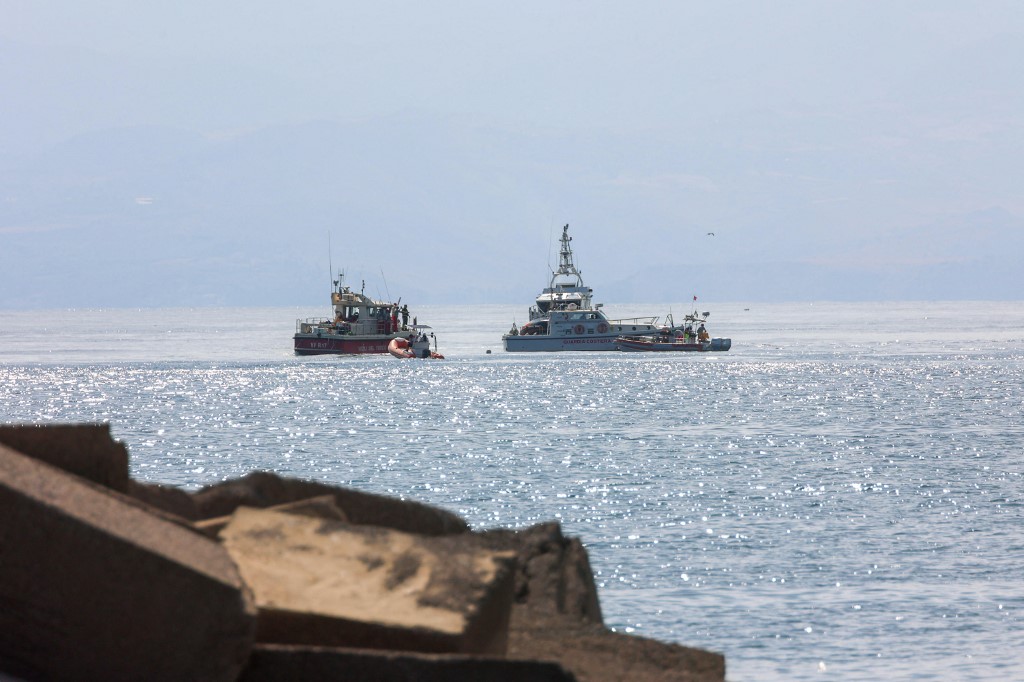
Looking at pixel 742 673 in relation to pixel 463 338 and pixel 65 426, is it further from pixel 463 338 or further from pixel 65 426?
pixel 463 338

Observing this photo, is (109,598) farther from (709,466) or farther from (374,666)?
(709,466)

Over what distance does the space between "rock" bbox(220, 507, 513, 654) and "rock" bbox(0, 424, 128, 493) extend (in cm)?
57

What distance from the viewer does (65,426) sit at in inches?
218

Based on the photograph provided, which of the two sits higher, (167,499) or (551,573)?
(167,499)

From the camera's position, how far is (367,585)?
5086 millimetres

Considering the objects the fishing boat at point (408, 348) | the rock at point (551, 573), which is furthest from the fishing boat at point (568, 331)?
the rock at point (551, 573)

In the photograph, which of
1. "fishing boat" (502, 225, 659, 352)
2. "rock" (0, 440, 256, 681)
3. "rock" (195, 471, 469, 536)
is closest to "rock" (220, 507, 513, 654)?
"rock" (0, 440, 256, 681)

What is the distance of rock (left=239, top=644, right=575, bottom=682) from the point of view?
458 centimetres

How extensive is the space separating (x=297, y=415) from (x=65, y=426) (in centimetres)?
4836

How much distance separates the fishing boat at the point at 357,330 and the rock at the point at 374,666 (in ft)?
298

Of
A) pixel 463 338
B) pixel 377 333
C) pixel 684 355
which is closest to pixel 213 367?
pixel 377 333

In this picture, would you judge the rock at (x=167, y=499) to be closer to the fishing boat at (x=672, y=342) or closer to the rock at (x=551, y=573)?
the rock at (x=551, y=573)

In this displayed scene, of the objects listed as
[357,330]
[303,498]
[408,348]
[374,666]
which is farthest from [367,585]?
[357,330]

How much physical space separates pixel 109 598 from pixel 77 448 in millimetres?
1249
